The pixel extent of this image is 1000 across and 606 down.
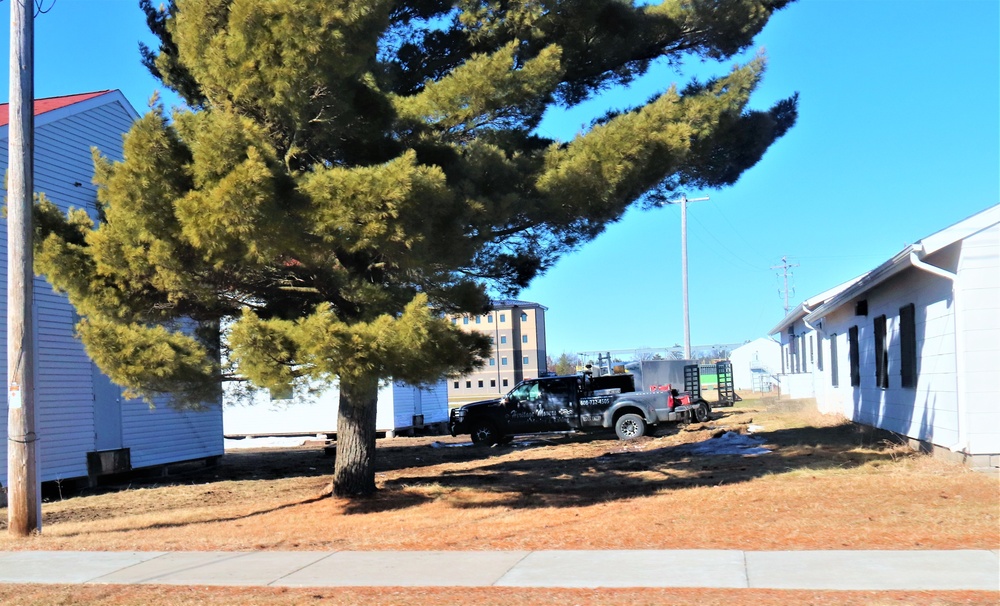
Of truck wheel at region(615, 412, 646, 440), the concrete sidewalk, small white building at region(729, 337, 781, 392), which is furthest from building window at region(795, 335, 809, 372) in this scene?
small white building at region(729, 337, 781, 392)

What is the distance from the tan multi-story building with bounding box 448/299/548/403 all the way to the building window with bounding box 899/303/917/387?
3109 centimetres

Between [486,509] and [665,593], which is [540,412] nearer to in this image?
[486,509]

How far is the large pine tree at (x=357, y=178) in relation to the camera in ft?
31.8

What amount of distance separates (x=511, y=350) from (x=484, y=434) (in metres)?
38.6

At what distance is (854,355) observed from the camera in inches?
768

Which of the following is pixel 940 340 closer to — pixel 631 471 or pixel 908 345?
pixel 908 345

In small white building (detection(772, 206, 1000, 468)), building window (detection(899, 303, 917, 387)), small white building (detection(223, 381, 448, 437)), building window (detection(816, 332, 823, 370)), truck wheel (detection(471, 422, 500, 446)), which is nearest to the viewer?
small white building (detection(772, 206, 1000, 468))

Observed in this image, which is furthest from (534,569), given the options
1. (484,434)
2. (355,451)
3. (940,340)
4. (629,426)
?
(484,434)

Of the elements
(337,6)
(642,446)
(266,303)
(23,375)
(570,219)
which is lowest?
(642,446)

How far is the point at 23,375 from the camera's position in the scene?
1046 centimetres

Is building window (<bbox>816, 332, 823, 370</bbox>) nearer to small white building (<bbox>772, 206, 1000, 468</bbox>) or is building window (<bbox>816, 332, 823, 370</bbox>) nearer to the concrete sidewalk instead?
small white building (<bbox>772, 206, 1000, 468</bbox>)

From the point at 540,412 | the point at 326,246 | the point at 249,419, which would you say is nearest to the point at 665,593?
the point at 326,246

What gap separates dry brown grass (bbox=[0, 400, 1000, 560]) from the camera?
9.11m

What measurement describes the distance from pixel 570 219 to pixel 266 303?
423 cm
